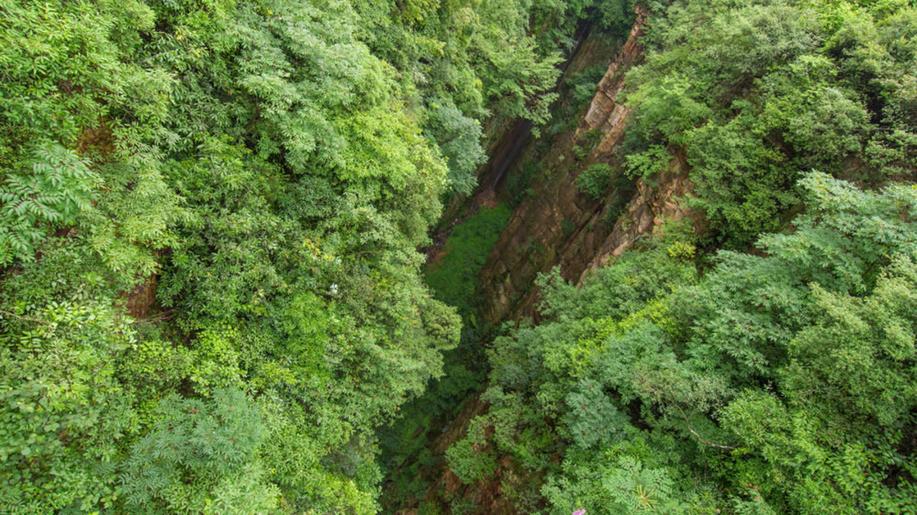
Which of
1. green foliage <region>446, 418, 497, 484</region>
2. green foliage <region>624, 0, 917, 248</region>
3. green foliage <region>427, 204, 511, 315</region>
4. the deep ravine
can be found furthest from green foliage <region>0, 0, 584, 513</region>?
green foliage <region>427, 204, 511, 315</region>

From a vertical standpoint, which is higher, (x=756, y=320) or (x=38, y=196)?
(x=756, y=320)

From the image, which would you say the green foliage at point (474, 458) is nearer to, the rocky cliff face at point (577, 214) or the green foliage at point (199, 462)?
the green foliage at point (199, 462)

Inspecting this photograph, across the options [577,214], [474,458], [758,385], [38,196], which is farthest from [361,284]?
[577,214]

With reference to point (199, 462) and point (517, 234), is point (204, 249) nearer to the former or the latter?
point (199, 462)

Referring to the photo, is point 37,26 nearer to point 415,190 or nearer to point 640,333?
point 415,190

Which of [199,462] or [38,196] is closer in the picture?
[38,196]

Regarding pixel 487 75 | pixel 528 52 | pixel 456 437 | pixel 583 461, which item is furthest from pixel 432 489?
pixel 528 52

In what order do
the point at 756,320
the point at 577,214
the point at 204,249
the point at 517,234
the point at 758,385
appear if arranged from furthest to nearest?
1. the point at 517,234
2. the point at 577,214
3. the point at 756,320
4. the point at 758,385
5. the point at 204,249
